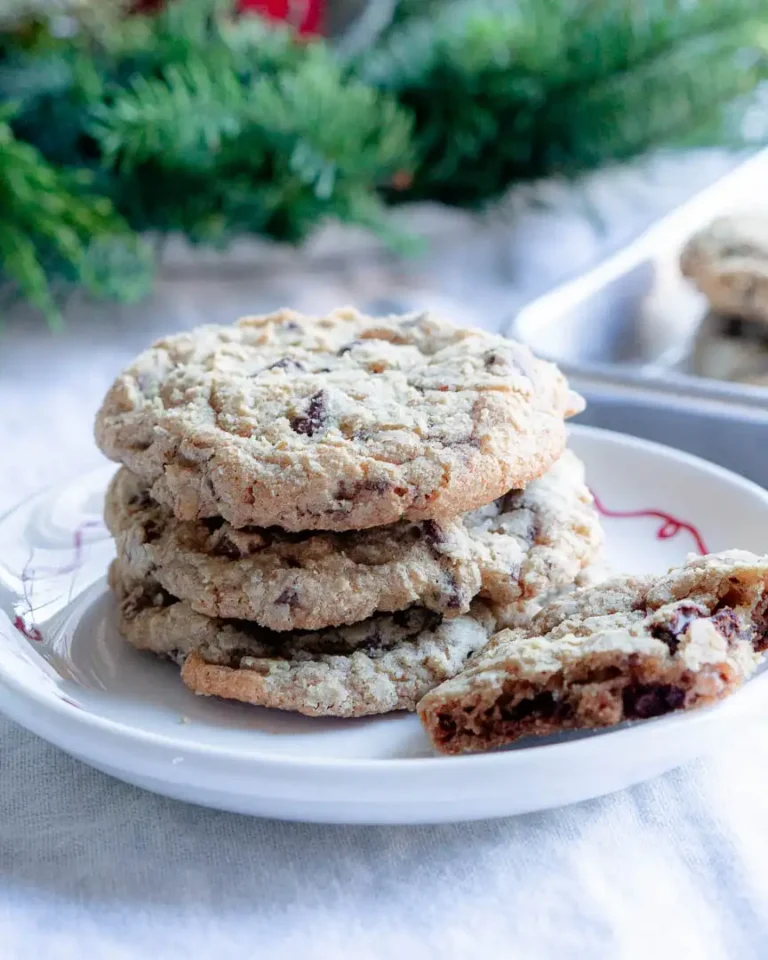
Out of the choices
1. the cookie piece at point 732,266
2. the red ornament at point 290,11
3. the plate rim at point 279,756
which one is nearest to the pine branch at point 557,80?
the red ornament at point 290,11

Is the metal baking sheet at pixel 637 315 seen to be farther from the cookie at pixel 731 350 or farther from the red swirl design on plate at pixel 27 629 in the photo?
the red swirl design on plate at pixel 27 629

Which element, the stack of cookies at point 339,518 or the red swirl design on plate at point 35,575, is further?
the red swirl design on plate at point 35,575

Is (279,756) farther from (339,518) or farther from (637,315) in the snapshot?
(637,315)

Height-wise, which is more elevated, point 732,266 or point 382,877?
point 732,266

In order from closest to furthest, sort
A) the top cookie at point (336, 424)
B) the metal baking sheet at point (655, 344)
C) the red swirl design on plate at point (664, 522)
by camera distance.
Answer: the top cookie at point (336, 424) → the red swirl design on plate at point (664, 522) → the metal baking sheet at point (655, 344)

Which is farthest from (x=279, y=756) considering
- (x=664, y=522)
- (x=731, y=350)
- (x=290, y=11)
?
(x=290, y=11)

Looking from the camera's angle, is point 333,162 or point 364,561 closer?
point 364,561

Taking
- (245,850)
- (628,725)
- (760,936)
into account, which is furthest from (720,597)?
(245,850)

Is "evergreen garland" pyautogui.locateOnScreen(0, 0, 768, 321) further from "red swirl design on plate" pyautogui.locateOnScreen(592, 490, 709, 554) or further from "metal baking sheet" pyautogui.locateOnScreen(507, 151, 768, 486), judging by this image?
"red swirl design on plate" pyautogui.locateOnScreen(592, 490, 709, 554)
